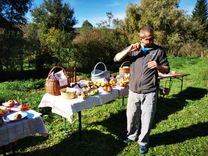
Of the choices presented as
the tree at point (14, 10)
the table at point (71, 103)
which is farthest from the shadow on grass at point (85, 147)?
the tree at point (14, 10)

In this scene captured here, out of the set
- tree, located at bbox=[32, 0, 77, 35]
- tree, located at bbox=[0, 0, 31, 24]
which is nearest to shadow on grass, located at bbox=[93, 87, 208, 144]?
tree, located at bbox=[0, 0, 31, 24]

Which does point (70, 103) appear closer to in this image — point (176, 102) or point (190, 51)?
point (176, 102)

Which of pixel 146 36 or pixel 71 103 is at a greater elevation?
pixel 146 36

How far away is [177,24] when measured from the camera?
2953 cm

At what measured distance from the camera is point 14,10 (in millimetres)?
16422

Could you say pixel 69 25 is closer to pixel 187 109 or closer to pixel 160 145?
pixel 187 109

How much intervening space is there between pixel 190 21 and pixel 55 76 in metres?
30.6

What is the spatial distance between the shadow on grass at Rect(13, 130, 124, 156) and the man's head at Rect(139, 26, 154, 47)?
199 cm

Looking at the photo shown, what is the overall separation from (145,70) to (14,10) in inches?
569

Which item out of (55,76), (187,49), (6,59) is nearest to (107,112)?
(55,76)

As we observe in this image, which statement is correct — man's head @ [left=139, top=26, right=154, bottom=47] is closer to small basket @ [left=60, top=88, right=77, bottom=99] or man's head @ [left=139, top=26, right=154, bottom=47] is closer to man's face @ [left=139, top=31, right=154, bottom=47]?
man's face @ [left=139, top=31, right=154, bottom=47]

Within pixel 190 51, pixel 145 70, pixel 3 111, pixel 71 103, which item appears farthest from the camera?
pixel 190 51

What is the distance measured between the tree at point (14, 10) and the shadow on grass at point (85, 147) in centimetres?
1309

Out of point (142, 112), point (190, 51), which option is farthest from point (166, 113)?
point (190, 51)
